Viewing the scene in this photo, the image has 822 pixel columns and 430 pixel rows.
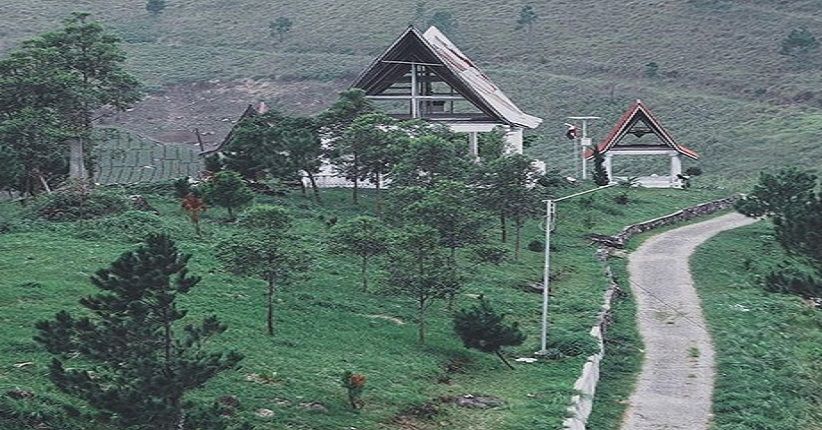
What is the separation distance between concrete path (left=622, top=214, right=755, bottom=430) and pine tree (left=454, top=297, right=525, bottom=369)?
3.33 m

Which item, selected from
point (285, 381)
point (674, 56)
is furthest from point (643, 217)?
point (674, 56)

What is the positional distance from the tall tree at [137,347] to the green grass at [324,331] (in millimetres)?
2614

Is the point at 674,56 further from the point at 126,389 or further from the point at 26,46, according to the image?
the point at 126,389

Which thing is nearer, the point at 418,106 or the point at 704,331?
the point at 704,331

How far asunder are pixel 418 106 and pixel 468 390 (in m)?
32.9

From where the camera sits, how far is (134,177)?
60.7m

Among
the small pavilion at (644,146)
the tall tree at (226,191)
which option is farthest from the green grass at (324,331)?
the small pavilion at (644,146)

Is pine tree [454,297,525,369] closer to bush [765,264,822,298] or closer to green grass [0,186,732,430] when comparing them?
green grass [0,186,732,430]

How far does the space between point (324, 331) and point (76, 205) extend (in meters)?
13.7

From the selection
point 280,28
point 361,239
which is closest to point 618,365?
point 361,239

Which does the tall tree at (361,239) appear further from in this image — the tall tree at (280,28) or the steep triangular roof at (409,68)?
Answer: the tall tree at (280,28)

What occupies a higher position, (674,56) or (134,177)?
(674,56)

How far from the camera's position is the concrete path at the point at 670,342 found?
90.5 feet

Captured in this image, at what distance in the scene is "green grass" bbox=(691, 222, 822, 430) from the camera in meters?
27.8
